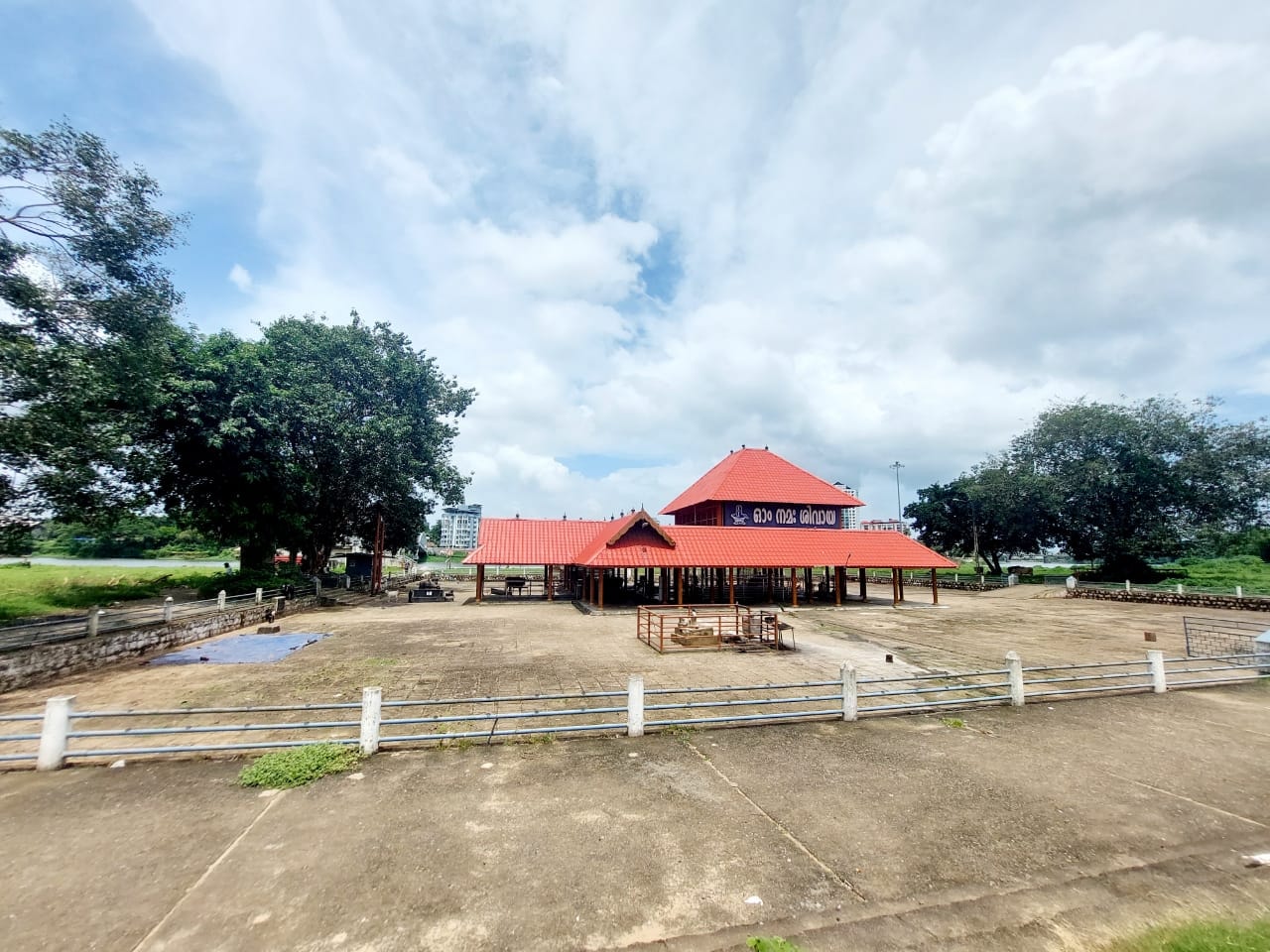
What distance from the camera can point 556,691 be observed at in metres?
10.4

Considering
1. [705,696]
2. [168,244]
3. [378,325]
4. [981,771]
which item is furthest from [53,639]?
[378,325]

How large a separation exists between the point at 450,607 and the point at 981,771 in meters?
24.3

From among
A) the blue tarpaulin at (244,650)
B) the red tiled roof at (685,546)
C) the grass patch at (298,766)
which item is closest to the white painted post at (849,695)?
the grass patch at (298,766)

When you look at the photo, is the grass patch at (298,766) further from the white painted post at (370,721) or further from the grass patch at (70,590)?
the grass patch at (70,590)

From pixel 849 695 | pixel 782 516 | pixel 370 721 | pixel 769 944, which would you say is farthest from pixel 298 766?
pixel 782 516

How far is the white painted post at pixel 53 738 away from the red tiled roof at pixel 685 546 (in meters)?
17.6

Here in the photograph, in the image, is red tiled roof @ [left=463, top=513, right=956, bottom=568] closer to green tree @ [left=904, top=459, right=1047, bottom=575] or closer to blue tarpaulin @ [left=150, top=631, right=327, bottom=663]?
blue tarpaulin @ [left=150, top=631, right=327, bottom=663]

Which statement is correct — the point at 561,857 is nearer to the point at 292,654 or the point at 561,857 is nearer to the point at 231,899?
the point at 231,899

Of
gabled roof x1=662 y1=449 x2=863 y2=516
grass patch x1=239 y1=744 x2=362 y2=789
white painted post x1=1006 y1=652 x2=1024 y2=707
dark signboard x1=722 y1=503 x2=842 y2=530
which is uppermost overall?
gabled roof x1=662 y1=449 x2=863 y2=516

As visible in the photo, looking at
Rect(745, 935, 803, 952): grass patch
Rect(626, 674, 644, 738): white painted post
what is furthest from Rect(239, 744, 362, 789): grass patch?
Rect(745, 935, 803, 952): grass patch

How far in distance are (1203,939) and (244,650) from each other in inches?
751

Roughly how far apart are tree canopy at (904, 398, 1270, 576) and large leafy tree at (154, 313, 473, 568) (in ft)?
145

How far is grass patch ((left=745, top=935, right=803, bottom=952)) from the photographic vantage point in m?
3.59

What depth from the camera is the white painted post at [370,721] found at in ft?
22.8
